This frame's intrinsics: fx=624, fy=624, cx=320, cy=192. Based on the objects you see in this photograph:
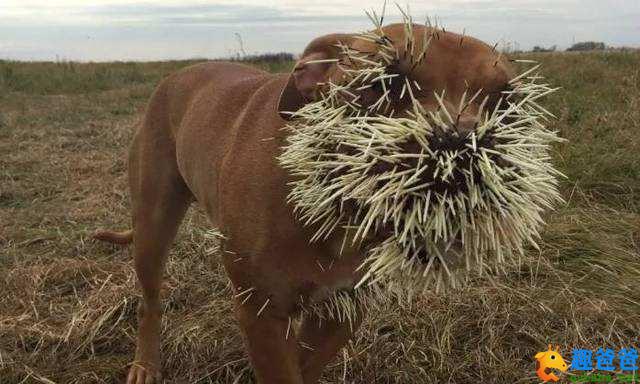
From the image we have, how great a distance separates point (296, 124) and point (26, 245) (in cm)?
374

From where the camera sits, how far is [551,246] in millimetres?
3930

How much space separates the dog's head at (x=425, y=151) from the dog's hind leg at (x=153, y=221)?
1.65 meters

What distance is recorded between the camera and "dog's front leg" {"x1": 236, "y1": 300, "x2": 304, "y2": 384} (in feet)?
6.94

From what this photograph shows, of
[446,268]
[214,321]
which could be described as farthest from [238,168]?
[214,321]

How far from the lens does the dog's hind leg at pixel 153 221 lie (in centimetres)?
316

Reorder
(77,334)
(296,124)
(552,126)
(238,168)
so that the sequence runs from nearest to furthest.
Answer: (296,124), (238,168), (77,334), (552,126)

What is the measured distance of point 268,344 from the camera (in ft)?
6.99

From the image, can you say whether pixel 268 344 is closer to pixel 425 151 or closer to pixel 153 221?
pixel 425 151

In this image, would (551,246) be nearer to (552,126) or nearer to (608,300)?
(608,300)

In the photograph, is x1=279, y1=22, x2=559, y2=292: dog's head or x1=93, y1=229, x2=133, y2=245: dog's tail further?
x1=93, y1=229, x2=133, y2=245: dog's tail

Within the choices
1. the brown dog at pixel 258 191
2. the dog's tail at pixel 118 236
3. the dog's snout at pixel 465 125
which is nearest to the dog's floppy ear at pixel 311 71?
the brown dog at pixel 258 191

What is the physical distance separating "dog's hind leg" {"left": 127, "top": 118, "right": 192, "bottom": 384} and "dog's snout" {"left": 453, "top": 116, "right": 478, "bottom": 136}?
2.12 meters

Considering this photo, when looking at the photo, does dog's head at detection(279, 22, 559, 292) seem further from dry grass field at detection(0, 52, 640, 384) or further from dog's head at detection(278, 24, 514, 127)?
dry grass field at detection(0, 52, 640, 384)

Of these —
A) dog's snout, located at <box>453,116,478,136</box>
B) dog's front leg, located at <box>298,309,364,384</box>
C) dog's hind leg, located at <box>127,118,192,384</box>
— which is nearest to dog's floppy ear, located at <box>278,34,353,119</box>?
dog's snout, located at <box>453,116,478,136</box>
